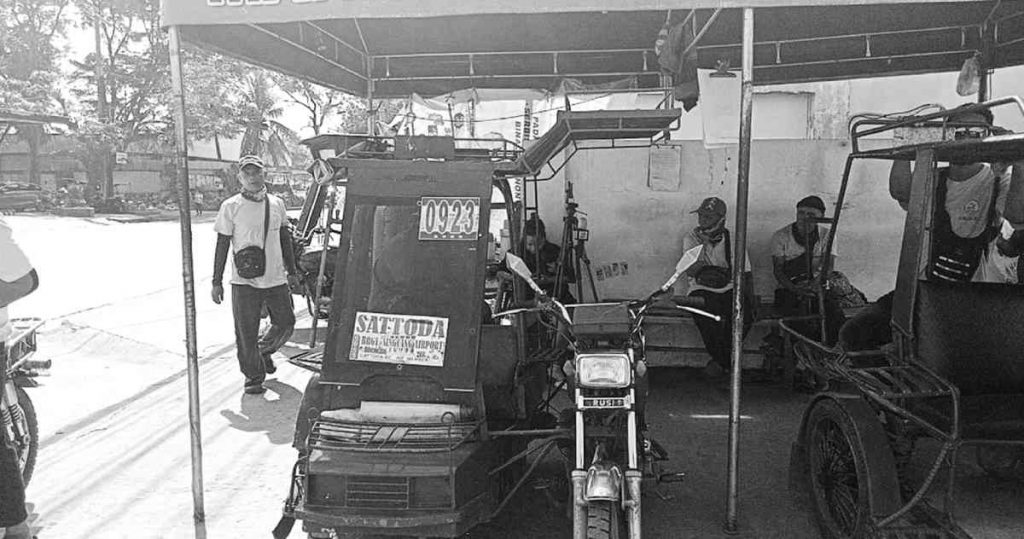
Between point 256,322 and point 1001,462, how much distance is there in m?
5.26

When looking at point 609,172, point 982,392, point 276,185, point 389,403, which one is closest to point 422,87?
point 609,172

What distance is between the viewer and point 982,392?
3791mm

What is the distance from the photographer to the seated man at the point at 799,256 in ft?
21.4

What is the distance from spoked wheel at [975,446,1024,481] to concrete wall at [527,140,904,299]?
402 centimetres

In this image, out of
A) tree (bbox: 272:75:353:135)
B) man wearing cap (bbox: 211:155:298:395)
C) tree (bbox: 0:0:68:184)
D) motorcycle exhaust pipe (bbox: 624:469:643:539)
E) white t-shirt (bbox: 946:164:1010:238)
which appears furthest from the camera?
tree (bbox: 272:75:353:135)

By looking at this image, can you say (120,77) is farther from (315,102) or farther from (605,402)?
(605,402)

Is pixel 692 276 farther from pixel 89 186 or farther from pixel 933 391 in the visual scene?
pixel 89 186

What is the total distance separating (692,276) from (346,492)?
4.45 meters

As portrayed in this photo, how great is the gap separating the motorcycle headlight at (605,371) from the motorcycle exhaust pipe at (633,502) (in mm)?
373

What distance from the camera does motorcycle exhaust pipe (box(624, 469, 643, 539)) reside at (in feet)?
9.87

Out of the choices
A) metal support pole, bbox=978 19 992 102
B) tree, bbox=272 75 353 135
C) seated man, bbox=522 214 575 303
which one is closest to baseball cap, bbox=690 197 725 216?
seated man, bbox=522 214 575 303

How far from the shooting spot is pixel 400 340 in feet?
12.5

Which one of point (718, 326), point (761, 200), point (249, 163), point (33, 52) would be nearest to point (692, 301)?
point (718, 326)

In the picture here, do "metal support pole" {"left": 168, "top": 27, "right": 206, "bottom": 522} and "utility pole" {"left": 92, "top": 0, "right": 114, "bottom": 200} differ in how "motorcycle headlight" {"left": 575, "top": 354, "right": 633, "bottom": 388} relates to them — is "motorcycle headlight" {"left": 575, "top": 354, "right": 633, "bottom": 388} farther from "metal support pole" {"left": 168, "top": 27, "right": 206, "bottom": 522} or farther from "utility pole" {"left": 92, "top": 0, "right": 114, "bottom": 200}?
"utility pole" {"left": 92, "top": 0, "right": 114, "bottom": 200}
